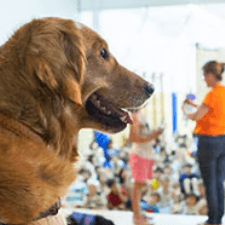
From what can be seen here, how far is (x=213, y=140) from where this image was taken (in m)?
2.62

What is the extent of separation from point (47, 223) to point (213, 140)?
2.17m

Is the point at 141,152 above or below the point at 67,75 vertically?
below

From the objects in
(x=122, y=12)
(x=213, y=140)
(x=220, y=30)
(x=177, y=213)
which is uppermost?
(x=122, y=12)

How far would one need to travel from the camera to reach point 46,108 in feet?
2.09

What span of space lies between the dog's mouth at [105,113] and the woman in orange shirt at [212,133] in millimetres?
1898

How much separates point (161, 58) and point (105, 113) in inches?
111

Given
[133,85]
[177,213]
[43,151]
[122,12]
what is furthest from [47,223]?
[122,12]

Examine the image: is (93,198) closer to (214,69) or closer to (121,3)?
(214,69)

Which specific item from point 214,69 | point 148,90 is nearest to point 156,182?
point 214,69

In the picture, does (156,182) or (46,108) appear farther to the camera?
(156,182)

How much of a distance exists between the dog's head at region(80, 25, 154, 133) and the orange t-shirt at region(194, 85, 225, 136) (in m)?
1.83

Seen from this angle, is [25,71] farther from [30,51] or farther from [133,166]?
[133,166]

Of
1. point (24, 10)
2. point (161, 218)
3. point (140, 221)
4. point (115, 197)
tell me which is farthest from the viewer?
point (115, 197)

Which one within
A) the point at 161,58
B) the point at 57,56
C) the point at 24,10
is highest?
the point at 24,10
